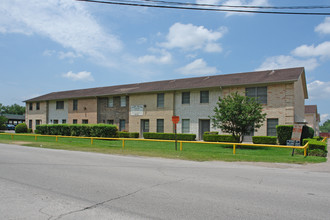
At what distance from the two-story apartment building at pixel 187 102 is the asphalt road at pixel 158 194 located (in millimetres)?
13963

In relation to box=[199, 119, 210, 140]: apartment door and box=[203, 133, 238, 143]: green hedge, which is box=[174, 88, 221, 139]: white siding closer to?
box=[199, 119, 210, 140]: apartment door

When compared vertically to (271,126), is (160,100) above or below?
above

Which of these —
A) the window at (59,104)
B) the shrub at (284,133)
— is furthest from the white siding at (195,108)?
the window at (59,104)

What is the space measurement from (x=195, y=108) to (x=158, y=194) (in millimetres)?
22680

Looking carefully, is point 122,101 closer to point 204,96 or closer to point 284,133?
point 204,96

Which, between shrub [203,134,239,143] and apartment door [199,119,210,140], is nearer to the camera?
shrub [203,134,239,143]

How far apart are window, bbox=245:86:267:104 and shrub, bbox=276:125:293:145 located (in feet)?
11.7

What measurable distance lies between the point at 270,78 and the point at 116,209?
2286cm

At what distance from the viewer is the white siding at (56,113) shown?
3894cm

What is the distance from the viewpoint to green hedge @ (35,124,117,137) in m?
25.6

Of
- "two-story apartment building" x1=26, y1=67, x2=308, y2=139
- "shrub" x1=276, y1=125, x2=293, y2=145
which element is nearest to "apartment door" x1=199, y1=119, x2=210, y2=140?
"two-story apartment building" x1=26, y1=67, x2=308, y2=139

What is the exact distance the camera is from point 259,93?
969 inches

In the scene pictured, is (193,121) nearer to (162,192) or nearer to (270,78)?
(270,78)

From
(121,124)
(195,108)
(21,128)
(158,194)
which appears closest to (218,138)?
(195,108)
